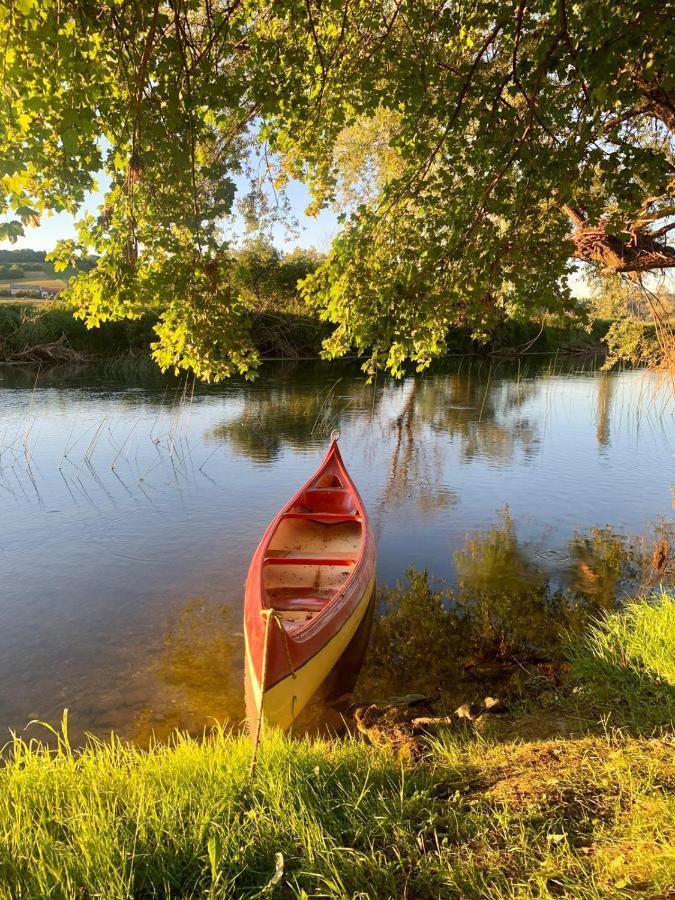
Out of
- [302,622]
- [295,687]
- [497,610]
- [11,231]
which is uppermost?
[11,231]

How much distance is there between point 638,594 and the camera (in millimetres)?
6312

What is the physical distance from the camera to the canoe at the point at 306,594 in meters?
3.84

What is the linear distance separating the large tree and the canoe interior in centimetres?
200

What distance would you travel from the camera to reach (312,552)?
6086mm

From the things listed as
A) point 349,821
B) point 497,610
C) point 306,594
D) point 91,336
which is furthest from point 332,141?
point 91,336

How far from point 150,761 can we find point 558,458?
1155 centimetres

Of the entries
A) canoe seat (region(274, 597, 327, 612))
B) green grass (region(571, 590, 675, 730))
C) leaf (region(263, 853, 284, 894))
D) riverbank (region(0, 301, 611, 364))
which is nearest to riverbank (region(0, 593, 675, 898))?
leaf (region(263, 853, 284, 894))

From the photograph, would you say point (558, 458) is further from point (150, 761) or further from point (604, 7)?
point (150, 761)

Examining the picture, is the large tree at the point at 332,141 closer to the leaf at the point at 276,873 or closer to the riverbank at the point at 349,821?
the riverbank at the point at 349,821

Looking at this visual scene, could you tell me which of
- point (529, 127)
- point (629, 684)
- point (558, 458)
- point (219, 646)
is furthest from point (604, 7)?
point (558, 458)

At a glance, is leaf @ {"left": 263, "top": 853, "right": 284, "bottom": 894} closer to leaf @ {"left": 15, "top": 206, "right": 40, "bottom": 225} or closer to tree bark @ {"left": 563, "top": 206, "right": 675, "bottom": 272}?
leaf @ {"left": 15, "top": 206, "right": 40, "bottom": 225}

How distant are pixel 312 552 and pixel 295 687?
2.18 metres

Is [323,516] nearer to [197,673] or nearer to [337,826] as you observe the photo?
[197,673]

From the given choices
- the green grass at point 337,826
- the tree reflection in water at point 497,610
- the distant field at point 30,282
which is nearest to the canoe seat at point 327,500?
the tree reflection in water at point 497,610
